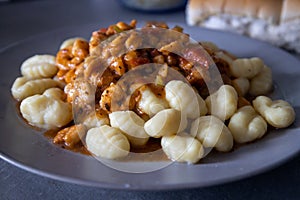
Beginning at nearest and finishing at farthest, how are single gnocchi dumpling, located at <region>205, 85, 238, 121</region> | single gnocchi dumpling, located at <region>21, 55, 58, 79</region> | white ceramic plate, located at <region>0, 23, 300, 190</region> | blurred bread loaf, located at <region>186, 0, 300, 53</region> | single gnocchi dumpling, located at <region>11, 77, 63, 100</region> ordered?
white ceramic plate, located at <region>0, 23, 300, 190</region> < single gnocchi dumpling, located at <region>205, 85, 238, 121</region> < single gnocchi dumpling, located at <region>11, 77, 63, 100</region> < single gnocchi dumpling, located at <region>21, 55, 58, 79</region> < blurred bread loaf, located at <region>186, 0, 300, 53</region>

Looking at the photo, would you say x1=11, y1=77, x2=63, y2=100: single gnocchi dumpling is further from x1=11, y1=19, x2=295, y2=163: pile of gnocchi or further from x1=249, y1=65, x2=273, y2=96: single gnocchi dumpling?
x1=249, y1=65, x2=273, y2=96: single gnocchi dumpling

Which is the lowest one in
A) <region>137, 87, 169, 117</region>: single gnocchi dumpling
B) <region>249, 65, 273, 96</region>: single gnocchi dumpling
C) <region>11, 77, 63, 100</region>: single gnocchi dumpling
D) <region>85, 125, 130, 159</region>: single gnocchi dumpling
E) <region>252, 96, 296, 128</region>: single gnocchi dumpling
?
<region>249, 65, 273, 96</region>: single gnocchi dumpling

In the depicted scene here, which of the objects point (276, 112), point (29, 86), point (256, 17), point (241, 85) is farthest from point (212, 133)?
point (256, 17)

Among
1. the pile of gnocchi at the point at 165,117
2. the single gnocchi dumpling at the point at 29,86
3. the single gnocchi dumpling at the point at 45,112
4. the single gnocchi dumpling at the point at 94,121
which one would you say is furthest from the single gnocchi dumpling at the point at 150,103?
the single gnocchi dumpling at the point at 29,86

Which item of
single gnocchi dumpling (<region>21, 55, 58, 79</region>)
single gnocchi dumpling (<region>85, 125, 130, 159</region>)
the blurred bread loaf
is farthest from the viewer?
the blurred bread loaf

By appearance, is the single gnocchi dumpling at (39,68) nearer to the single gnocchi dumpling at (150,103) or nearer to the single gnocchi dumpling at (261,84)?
the single gnocchi dumpling at (150,103)

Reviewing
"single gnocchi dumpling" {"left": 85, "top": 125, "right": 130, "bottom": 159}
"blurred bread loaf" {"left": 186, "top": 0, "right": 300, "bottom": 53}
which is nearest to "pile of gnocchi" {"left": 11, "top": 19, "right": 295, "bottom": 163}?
"single gnocchi dumpling" {"left": 85, "top": 125, "right": 130, "bottom": 159}
